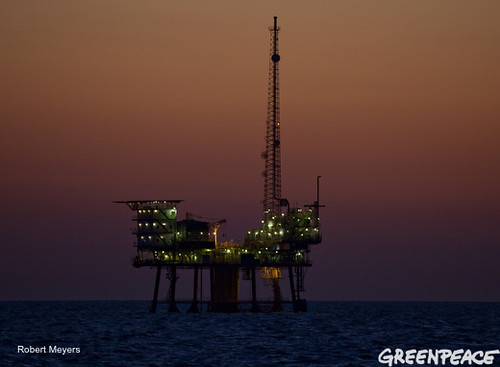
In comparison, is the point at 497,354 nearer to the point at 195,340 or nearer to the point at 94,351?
the point at 195,340

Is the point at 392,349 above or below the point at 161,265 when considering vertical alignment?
below

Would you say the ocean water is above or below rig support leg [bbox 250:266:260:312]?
below

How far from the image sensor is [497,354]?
4026 inches

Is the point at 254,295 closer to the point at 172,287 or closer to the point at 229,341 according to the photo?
the point at 172,287

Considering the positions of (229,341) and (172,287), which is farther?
(172,287)

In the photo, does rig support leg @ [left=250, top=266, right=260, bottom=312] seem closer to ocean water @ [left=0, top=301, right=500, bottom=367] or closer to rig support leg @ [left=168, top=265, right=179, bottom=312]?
ocean water @ [left=0, top=301, right=500, bottom=367]

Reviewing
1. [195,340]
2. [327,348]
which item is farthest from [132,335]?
[327,348]

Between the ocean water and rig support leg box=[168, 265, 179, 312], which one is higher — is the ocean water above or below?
below

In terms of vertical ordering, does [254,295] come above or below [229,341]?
above

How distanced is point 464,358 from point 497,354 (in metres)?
6.52

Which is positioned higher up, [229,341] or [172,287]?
[172,287]

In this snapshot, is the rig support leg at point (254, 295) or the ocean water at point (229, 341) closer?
the ocean water at point (229, 341)

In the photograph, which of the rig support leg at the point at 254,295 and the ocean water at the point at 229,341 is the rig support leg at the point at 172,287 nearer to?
the ocean water at the point at 229,341

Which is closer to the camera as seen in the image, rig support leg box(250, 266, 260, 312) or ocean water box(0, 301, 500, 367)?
ocean water box(0, 301, 500, 367)
